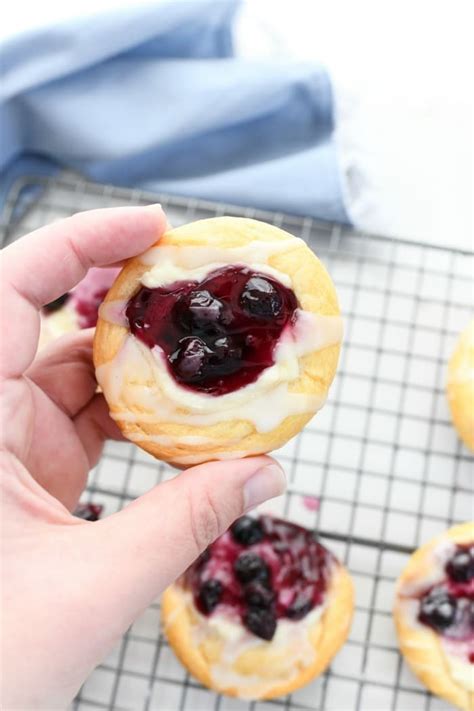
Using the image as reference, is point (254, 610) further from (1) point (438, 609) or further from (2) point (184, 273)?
(2) point (184, 273)

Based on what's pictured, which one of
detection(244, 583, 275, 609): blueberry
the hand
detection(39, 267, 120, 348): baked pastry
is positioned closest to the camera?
the hand

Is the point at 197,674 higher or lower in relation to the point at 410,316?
lower

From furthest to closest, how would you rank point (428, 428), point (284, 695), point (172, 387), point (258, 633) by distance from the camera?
point (428, 428)
point (284, 695)
point (258, 633)
point (172, 387)

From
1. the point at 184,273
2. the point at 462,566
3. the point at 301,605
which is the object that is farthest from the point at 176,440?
the point at 462,566

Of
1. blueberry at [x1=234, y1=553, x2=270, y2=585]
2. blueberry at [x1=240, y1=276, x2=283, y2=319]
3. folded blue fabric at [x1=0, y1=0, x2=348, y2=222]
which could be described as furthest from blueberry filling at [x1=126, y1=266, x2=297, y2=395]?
folded blue fabric at [x1=0, y1=0, x2=348, y2=222]

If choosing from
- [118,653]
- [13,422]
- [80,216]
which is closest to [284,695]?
[118,653]

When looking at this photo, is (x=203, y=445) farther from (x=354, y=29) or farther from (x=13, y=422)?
(x=354, y=29)

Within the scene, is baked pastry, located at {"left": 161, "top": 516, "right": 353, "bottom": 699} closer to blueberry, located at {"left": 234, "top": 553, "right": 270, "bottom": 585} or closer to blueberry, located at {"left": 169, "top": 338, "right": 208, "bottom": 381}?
blueberry, located at {"left": 234, "top": 553, "right": 270, "bottom": 585}
